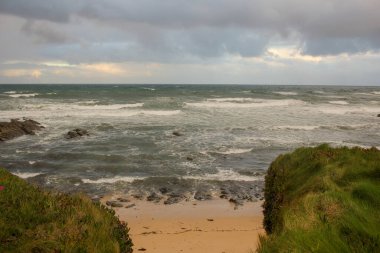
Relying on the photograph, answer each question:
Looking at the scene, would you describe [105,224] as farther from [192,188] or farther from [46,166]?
[46,166]

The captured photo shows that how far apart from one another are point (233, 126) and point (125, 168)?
1901cm

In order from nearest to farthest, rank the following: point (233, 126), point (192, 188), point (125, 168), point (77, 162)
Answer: point (192, 188) < point (125, 168) < point (77, 162) < point (233, 126)

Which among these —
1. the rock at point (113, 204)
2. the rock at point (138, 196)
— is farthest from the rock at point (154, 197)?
the rock at point (113, 204)

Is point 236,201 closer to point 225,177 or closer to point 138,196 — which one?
point 225,177

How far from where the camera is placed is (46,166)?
2195 centimetres

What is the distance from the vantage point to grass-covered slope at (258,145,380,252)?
5.41m

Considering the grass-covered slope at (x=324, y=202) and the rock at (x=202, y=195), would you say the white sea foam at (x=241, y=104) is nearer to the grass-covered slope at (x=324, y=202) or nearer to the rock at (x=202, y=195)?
the rock at (x=202, y=195)

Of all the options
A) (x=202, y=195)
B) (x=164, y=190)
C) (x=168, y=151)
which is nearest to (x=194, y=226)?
(x=202, y=195)

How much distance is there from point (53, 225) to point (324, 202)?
523cm

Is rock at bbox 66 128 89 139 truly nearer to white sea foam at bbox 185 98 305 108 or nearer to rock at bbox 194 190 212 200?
rock at bbox 194 190 212 200

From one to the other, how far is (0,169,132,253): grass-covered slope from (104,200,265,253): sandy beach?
14.7ft

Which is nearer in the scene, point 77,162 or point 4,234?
point 4,234

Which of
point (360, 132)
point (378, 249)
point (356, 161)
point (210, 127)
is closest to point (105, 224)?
point (378, 249)

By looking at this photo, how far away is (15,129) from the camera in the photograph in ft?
109
